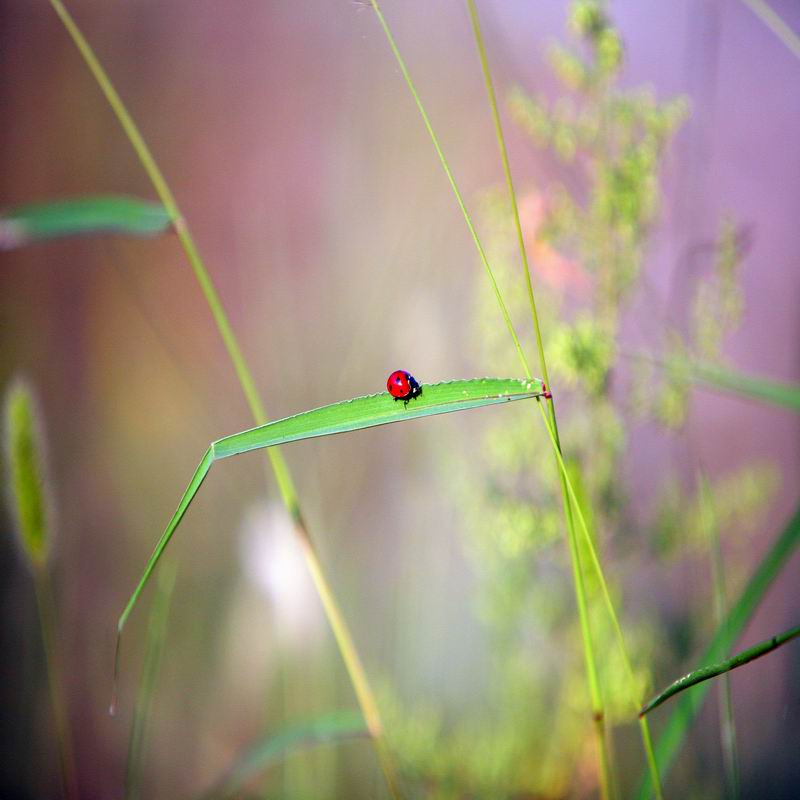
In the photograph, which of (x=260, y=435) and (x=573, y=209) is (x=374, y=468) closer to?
(x=573, y=209)

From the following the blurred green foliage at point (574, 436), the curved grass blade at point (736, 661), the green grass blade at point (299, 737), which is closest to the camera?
the curved grass blade at point (736, 661)

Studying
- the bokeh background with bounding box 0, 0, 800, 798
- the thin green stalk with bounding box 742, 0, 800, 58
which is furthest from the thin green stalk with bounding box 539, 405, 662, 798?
the bokeh background with bounding box 0, 0, 800, 798

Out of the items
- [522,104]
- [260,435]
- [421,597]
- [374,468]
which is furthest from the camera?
[374,468]

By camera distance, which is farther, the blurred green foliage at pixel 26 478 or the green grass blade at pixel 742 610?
the blurred green foliage at pixel 26 478

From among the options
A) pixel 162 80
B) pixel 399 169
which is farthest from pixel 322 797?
pixel 162 80

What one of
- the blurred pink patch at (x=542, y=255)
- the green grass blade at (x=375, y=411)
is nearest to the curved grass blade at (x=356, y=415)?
the green grass blade at (x=375, y=411)

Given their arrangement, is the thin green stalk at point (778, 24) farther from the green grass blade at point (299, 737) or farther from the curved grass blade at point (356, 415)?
the green grass blade at point (299, 737)

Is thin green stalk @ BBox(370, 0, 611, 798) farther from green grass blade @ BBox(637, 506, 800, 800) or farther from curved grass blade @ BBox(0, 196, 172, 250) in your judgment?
curved grass blade @ BBox(0, 196, 172, 250)
